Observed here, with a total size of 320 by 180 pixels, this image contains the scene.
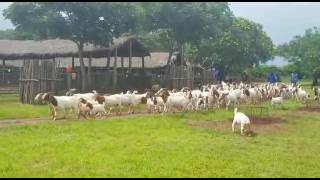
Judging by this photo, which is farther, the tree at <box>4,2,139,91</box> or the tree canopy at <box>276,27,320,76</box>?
the tree canopy at <box>276,27,320,76</box>

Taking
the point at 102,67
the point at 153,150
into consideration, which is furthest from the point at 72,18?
the point at 153,150

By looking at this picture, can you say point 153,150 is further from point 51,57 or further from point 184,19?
point 184,19

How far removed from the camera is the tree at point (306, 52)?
64125 mm

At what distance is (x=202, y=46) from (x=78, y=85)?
3004 centimetres

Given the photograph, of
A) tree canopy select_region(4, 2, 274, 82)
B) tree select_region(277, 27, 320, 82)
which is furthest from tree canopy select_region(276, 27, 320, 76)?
tree canopy select_region(4, 2, 274, 82)

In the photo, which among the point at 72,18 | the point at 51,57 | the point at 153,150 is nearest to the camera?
the point at 153,150

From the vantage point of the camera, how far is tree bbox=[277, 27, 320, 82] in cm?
6412

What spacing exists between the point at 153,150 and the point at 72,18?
24584mm

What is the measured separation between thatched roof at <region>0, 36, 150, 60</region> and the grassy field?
20979 mm

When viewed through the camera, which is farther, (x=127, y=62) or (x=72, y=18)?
(x=127, y=62)

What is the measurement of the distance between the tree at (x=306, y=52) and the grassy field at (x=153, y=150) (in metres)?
46.2

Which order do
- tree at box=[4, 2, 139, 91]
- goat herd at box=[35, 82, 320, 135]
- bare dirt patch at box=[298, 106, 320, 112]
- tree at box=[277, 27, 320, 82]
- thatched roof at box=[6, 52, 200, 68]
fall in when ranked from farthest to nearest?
tree at box=[277, 27, 320, 82] → thatched roof at box=[6, 52, 200, 68] → tree at box=[4, 2, 139, 91] → bare dirt patch at box=[298, 106, 320, 112] → goat herd at box=[35, 82, 320, 135]

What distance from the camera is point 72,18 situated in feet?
119

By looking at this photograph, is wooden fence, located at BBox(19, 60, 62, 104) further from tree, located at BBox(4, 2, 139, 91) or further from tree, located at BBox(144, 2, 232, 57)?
tree, located at BBox(144, 2, 232, 57)
